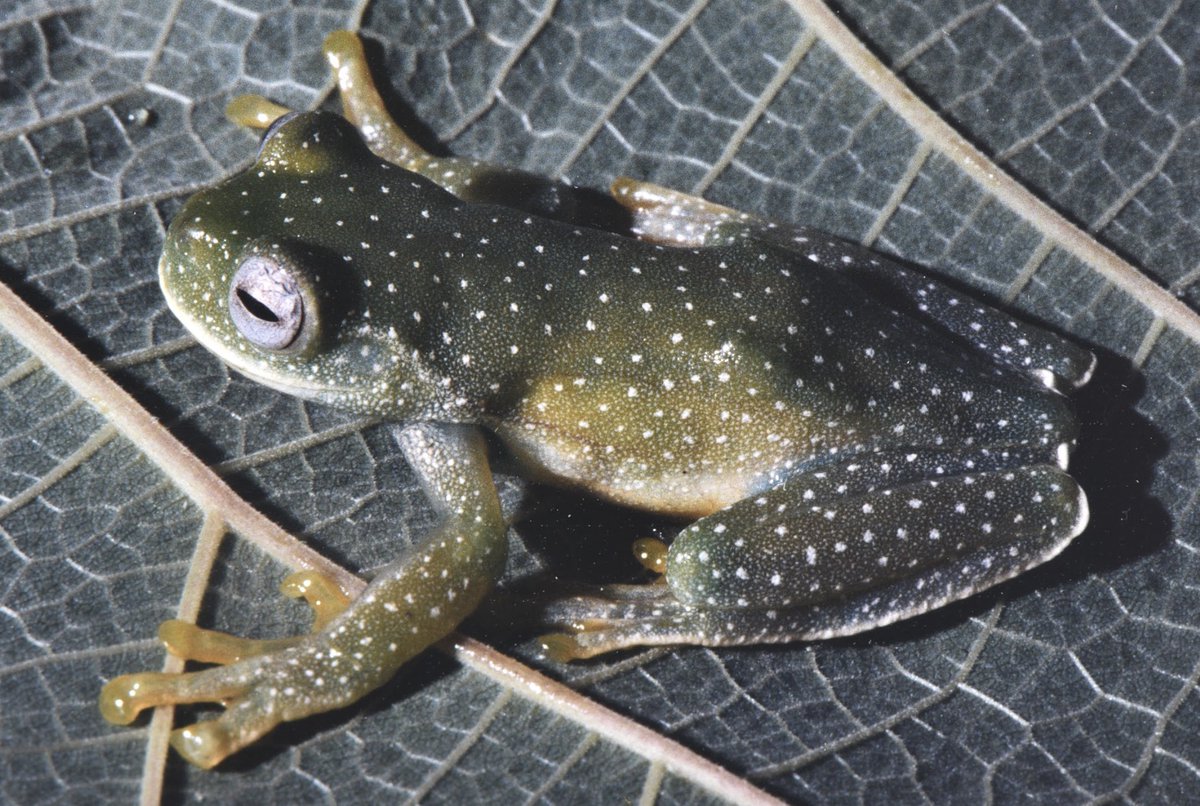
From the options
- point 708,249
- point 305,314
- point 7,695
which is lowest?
point 7,695

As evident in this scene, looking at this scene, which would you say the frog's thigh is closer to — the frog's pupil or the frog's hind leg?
the frog's hind leg

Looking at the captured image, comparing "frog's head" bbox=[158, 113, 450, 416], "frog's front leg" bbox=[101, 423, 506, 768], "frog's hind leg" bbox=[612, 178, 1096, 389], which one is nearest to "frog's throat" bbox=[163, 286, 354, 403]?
"frog's head" bbox=[158, 113, 450, 416]

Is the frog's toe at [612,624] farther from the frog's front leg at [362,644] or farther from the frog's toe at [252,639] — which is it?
the frog's toe at [252,639]

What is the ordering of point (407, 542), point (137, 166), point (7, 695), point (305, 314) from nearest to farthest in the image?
1. point (7, 695)
2. point (305, 314)
3. point (407, 542)
4. point (137, 166)

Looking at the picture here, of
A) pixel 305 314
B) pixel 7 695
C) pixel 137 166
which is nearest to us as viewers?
pixel 7 695

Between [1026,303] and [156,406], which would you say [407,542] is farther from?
[1026,303]

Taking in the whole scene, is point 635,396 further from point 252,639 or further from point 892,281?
point 252,639

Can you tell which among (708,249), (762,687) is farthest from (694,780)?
(708,249)
